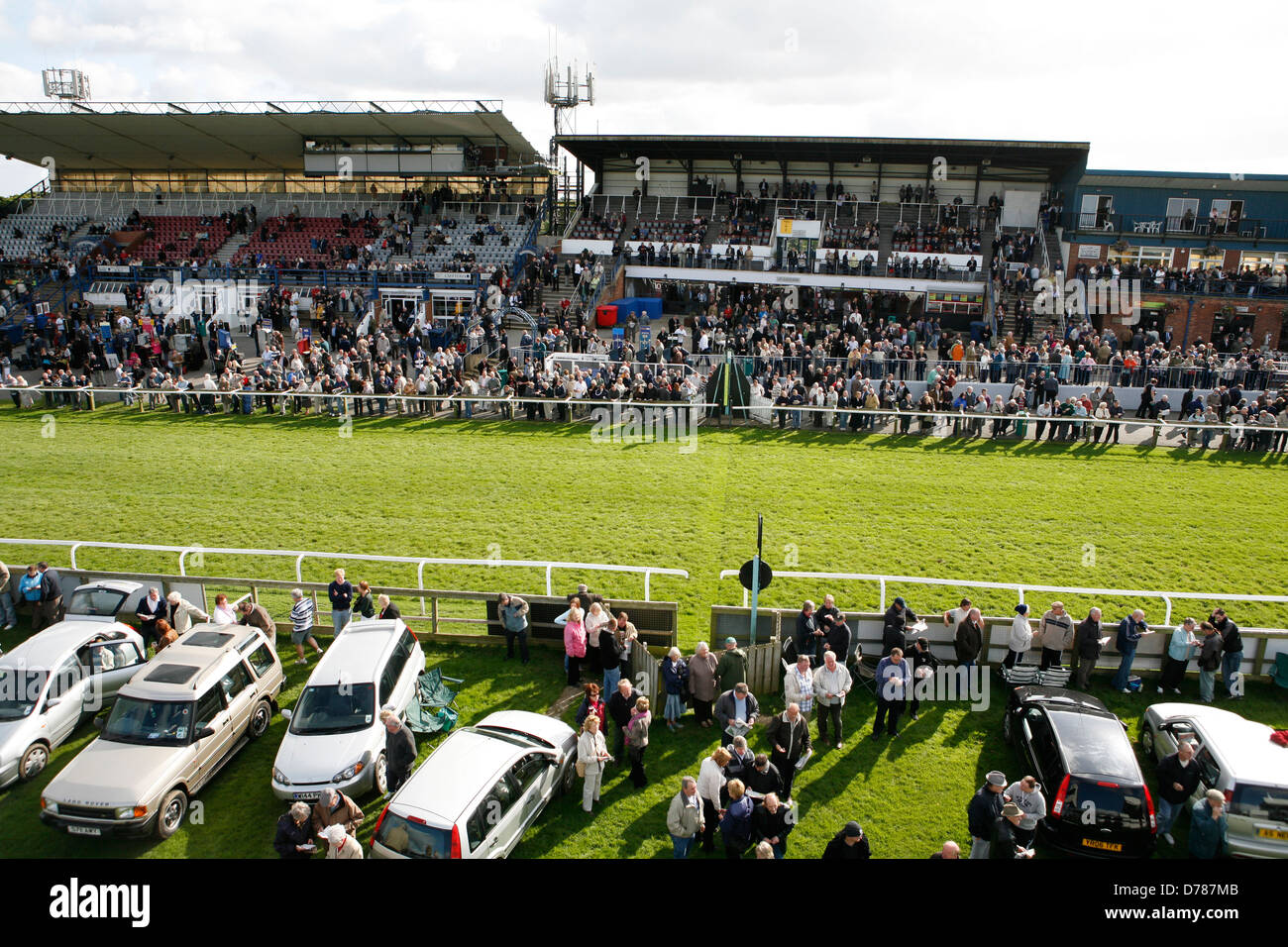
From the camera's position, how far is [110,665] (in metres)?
10.9

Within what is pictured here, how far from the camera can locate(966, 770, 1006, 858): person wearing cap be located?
25.4 feet

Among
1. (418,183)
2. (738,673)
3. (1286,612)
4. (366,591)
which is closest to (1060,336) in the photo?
(1286,612)

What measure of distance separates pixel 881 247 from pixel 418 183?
26.1 m

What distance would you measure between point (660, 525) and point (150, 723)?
932cm

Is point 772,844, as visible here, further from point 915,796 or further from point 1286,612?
point 1286,612

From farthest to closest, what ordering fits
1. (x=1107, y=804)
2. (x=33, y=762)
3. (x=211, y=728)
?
(x=33, y=762), (x=211, y=728), (x=1107, y=804)

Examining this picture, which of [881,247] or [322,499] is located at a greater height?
[881,247]

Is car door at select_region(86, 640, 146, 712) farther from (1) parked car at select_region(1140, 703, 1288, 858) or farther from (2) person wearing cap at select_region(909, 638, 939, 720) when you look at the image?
(1) parked car at select_region(1140, 703, 1288, 858)

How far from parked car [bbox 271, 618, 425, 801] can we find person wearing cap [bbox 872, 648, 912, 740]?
231 inches

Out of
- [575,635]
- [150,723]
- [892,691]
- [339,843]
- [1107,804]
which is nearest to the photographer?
[339,843]

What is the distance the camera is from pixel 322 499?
1752 cm

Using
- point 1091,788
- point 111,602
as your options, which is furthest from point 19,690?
point 1091,788

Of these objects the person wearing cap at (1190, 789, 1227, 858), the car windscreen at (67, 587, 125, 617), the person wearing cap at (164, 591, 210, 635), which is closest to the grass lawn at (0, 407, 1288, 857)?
the car windscreen at (67, 587, 125, 617)

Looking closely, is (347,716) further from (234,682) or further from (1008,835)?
(1008,835)
